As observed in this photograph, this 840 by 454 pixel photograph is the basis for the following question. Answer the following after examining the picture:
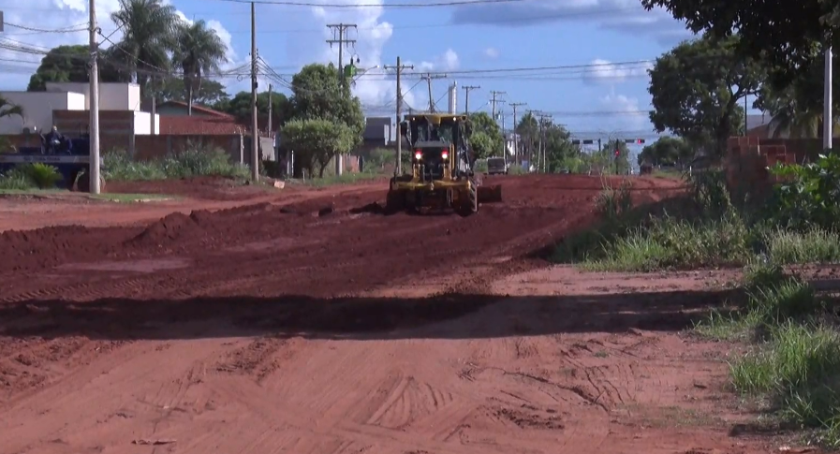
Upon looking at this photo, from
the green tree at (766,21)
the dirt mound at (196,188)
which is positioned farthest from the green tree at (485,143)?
the green tree at (766,21)

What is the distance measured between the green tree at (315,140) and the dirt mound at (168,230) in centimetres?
4095

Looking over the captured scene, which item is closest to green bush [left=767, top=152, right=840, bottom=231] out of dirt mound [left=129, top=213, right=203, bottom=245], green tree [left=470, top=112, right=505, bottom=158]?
dirt mound [left=129, top=213, right=203, bottom=245]

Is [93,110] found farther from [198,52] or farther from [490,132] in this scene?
[490,132]

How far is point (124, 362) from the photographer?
1104cm

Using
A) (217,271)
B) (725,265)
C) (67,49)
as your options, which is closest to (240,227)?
(217,271)

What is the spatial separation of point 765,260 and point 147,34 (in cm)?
7230

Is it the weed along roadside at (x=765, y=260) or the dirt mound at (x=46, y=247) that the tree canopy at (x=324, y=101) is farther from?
the weed along roadside at (x=765, y=260)

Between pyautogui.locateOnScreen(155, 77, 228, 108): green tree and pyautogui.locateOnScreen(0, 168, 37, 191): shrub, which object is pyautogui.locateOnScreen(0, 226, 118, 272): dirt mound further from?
pyautogui.locateOnScreen(155, 77, 228, 108): green tree

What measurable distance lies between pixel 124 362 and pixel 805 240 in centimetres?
1226

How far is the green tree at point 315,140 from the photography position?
227ft

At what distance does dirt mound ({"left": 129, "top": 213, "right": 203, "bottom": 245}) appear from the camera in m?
24.0

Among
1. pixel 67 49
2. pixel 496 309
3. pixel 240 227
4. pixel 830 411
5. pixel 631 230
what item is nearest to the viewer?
pixel 830 411

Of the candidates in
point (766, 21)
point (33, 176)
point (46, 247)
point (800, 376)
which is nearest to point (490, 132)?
point (33, 176)

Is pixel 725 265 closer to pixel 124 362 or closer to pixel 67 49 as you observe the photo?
pixel 124 362
